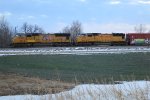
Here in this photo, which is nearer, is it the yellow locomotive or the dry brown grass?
the dry brown grass

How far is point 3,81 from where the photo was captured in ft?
52.5

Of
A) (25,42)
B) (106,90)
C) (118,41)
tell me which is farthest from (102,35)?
(106,90)

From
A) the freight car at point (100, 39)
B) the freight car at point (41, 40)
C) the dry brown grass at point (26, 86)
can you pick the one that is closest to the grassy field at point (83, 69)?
the dry brown grass at point (26, 86)

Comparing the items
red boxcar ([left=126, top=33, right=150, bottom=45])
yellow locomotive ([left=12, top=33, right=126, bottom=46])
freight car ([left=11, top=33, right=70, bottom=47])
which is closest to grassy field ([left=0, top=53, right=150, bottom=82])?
freight car ([left=11, top=33, right=70, bottom=47])

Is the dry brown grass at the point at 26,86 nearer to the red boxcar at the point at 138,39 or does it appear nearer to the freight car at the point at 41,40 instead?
the freight car at the point at 41,40

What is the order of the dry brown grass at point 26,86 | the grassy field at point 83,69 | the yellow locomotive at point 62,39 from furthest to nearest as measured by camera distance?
the yellow locomotive at point 62,39, the grassy field at point 83,69, the dry brown grass at point 26,86

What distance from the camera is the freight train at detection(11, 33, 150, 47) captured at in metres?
66.6

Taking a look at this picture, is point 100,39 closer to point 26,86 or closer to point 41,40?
point 41,40

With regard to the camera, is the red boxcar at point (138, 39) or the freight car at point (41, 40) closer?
the freight car at point (41, 40)

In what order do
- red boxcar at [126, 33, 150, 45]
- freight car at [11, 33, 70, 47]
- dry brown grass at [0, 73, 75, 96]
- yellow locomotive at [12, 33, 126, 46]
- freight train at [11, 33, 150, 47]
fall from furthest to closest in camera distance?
red boxcar at [126, 33, 150, 45]
freight train at [11, 33, 150, 47]
yellow locomotive at [12, 33, 126, 46]
freight car at [11, 33, 70, 47]
dry brown grass at [0, 73, 75, 96]

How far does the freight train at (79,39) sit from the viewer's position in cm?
6656

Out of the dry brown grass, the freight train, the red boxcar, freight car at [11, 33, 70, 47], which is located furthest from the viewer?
the red boxcar

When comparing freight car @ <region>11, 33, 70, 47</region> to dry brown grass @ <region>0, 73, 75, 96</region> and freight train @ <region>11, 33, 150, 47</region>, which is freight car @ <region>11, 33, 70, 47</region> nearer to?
freight train @ <region>11, 33, 150, 47</region>

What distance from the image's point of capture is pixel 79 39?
226 feet
